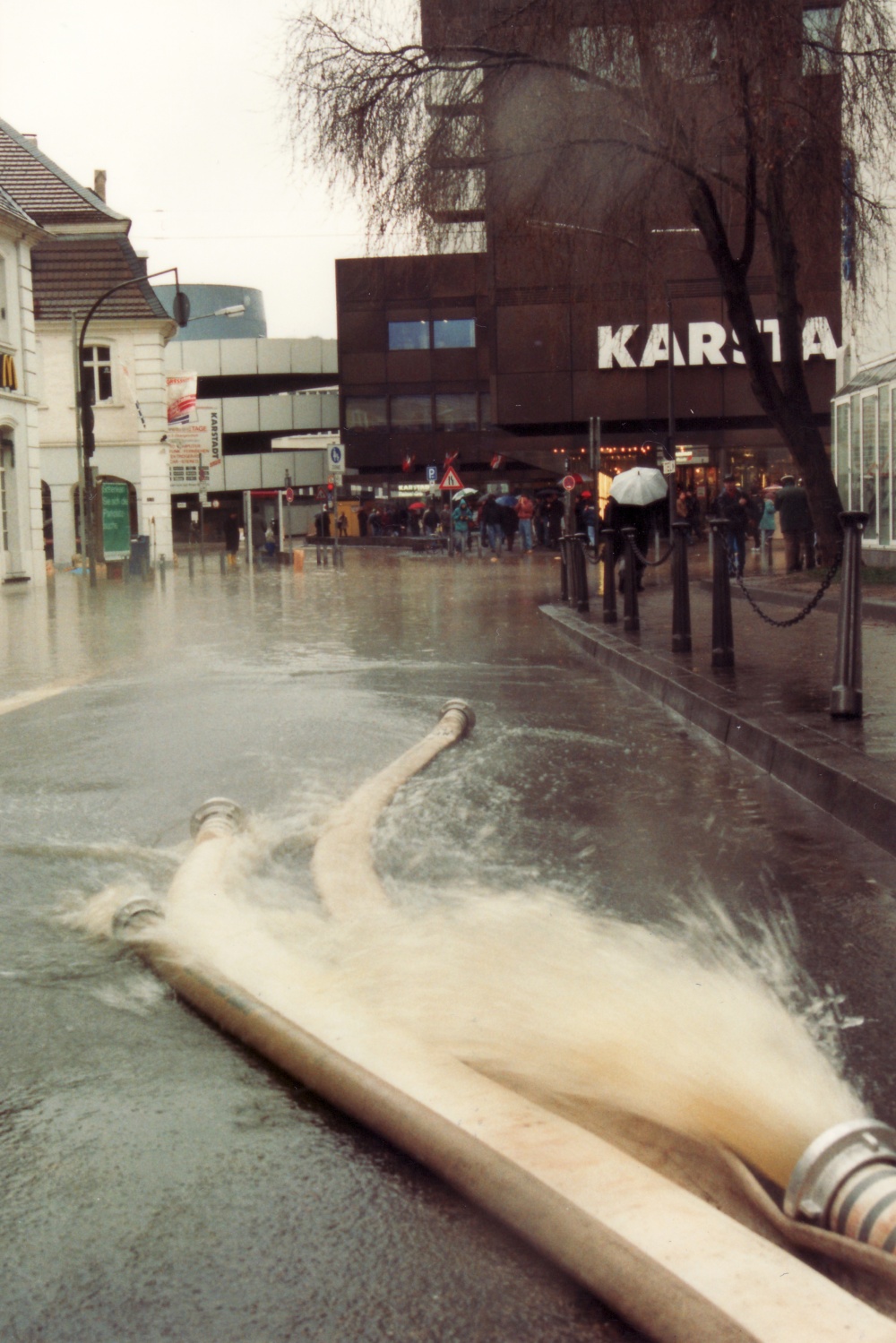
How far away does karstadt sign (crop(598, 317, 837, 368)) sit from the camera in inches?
2084

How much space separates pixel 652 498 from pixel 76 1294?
18.4 meters

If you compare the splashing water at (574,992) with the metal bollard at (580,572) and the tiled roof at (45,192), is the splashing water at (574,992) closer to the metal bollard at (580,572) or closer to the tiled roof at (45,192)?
the metal bollard at (580,572)

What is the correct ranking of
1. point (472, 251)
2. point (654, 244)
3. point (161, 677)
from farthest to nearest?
point (654, 244), point (472, 251), point (161, 677)

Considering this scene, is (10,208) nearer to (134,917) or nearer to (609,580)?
(609,580)

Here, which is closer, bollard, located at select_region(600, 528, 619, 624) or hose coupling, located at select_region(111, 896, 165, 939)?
hose coupling, located at select_region(111, 896, 165, 939)

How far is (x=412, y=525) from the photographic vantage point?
2589 inches

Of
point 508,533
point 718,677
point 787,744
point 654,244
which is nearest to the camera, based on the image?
point 787,744

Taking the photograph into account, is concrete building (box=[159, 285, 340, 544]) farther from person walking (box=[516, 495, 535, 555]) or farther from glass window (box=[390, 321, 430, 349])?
person walking (box=[516, 495, 535, 555])

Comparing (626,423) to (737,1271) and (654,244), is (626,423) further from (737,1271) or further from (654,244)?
(737,1271)

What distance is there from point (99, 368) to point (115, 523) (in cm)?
1096

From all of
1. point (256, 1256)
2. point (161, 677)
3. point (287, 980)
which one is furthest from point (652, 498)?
point (256, 1256)

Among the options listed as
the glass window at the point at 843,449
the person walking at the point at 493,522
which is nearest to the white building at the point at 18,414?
the glass window at the point at 843,449

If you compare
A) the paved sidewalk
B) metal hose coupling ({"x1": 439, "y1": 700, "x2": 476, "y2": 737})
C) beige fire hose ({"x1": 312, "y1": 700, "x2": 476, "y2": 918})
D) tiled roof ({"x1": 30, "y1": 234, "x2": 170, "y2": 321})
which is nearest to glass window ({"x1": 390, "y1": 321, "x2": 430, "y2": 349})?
tiled roof ({"x1": 30, "y1": 234, "x2": 170, "y2": 321})

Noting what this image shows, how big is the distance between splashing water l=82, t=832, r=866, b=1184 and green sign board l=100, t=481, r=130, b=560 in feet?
100
